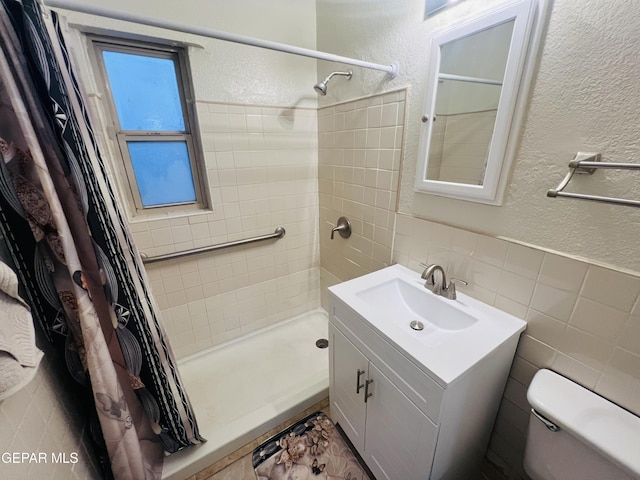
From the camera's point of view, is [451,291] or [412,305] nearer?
[451,291]

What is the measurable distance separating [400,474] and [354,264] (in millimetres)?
1030

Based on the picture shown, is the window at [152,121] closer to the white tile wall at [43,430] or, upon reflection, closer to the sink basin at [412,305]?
the white tile wall at [43,430]

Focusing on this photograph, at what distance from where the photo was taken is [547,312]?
2.74ft

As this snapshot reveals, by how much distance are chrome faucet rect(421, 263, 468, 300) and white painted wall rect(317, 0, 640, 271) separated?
22 cm

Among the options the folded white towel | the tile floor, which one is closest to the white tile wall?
the folded white towel

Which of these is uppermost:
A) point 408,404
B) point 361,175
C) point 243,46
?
point 243,46

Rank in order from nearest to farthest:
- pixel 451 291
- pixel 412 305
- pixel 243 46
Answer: pixel 451 291 < pixel 412 305 < pixel 243 46

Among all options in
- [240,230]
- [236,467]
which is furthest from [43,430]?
[240,230]

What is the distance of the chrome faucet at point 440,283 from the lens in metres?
1.01

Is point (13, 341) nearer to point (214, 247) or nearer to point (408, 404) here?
point (408, 404)

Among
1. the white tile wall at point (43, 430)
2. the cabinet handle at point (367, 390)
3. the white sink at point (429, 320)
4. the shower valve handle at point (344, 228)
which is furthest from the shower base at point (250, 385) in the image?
the shower valve handle at point (344, 228)

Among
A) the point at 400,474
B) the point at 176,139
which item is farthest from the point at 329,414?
the point at 176,139
